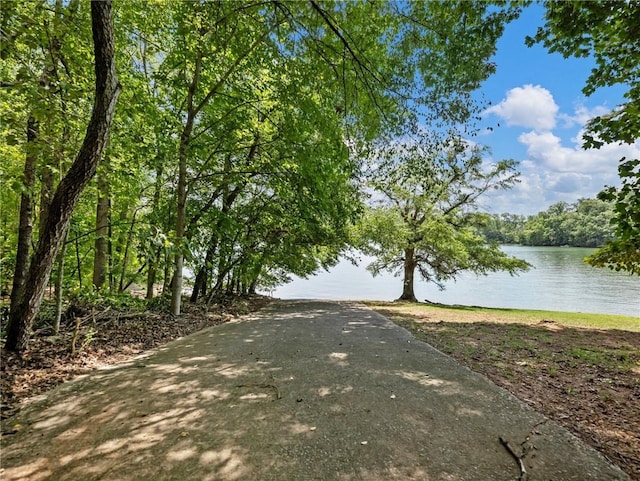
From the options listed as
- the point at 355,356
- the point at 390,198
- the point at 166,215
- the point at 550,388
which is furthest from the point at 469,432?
the point at 390,198

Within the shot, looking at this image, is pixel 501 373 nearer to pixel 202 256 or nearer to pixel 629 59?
pixel 629 59

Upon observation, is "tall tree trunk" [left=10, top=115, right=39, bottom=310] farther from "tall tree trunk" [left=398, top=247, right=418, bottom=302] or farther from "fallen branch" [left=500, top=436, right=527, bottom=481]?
"tall tree trunk" [left=398, top=247, right=418, bottom=302]

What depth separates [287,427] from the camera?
8.80 ft

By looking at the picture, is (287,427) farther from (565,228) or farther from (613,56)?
(565,228)

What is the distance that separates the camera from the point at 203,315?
807cm

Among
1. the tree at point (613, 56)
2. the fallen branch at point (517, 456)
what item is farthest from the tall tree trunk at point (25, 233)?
the tree at point (613, 56)

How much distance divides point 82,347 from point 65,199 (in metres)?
1.93

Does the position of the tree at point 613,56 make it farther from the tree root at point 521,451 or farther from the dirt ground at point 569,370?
the tree root at point 521,451

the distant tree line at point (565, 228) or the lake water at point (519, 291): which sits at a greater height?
the distant tree line at point (565, 228)

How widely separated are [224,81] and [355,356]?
6.08m

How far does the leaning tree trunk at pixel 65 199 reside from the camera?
3537 millimetres

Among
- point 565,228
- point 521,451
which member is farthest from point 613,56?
point 565,228

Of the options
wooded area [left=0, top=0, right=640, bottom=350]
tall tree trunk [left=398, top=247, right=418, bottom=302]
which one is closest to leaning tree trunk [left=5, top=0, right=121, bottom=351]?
wooded area [left=0, top=0, right=640, bottom=350]

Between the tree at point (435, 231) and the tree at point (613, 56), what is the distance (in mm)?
8304
